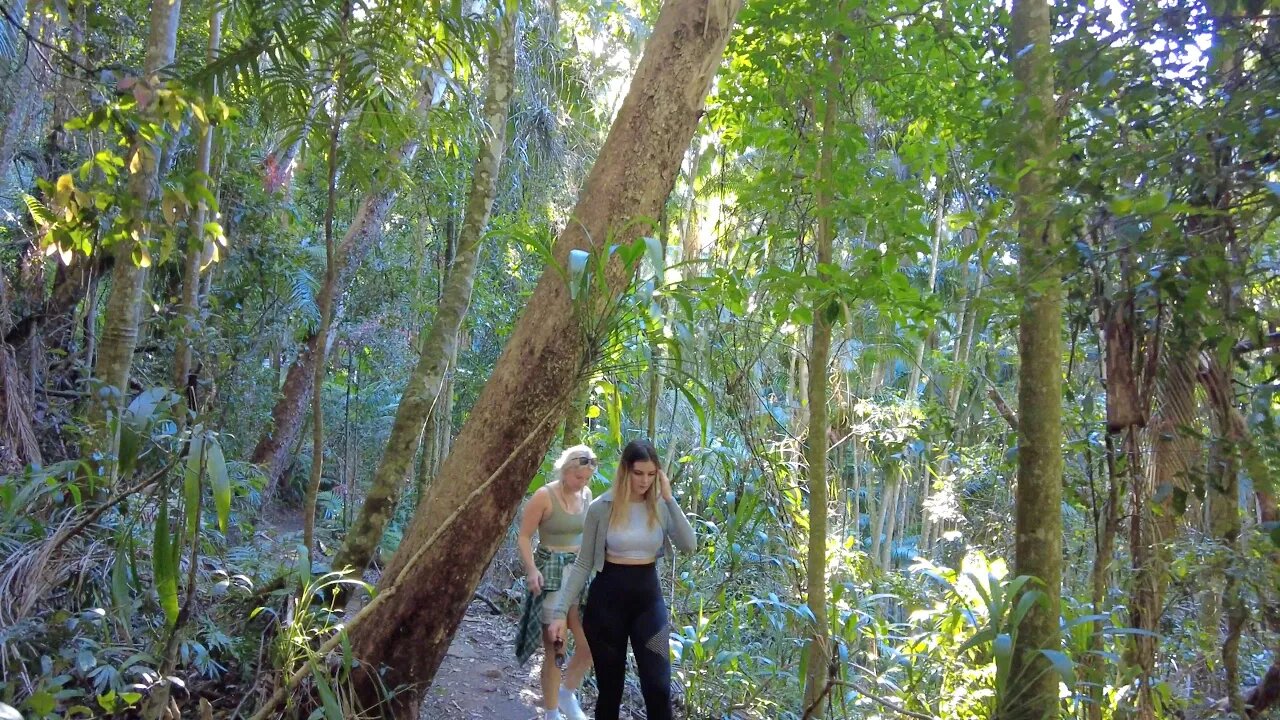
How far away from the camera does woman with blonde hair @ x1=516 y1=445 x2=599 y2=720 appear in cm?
416

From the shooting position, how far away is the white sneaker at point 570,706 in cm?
421

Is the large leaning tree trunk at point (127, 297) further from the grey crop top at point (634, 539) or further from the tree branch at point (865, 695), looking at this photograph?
the tree branch at point (865, 695)

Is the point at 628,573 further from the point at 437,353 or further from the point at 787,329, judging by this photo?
the point at 787,329

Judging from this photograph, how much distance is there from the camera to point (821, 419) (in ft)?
14.2

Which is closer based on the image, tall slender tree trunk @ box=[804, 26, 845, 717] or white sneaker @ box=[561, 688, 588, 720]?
tall slender tree trunk @ box=[804, 26, 845, 717]

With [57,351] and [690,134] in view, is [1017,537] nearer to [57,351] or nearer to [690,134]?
[690,134]

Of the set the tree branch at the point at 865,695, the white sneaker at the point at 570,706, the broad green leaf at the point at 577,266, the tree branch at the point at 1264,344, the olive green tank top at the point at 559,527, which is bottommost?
the white sneaker at the point at 570,706

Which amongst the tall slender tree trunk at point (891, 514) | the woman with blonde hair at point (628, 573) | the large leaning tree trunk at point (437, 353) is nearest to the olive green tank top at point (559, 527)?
the woman with blonde hair at point (628, 573)

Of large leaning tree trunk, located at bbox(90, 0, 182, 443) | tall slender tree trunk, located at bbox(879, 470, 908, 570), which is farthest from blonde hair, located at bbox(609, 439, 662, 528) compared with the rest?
tall slender tree trunk, located at bbox(879, 470, 908, 570)

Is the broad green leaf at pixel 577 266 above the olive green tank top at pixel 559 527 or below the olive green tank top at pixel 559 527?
above

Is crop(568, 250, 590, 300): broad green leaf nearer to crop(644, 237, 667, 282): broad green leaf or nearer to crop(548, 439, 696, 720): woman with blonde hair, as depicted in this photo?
crop(644, 237, 667, 282): broad green leaf

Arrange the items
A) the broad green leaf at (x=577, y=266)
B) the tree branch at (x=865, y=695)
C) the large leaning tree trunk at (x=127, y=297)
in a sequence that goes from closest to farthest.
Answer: the broad green leaf at (x=577, y=266) < the tree branch at (x=865, y=695) < the large leaning tree trunk at (x=127, y=297)

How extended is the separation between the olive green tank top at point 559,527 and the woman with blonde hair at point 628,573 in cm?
39

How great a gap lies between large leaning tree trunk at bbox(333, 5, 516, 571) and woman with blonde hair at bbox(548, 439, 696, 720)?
1.46 m
